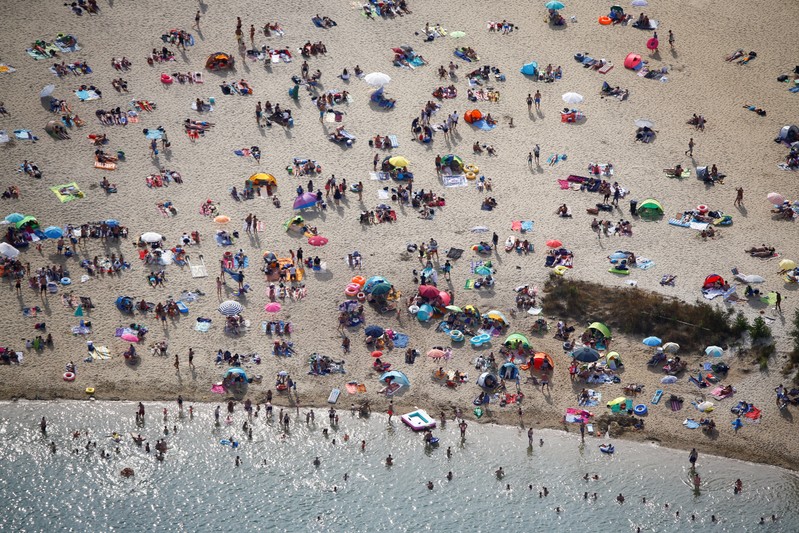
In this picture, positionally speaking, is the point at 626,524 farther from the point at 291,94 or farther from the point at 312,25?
the point at 312,25

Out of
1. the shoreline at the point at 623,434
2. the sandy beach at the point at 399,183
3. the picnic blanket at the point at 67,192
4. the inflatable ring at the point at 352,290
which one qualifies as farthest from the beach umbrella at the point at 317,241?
the picnic blanket at the point at 67,192

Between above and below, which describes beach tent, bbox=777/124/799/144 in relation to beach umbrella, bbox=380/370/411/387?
above

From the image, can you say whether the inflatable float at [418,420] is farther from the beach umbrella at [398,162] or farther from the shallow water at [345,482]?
the beach umbrella at [398,162]

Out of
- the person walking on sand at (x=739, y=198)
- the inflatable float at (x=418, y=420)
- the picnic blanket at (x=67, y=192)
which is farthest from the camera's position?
the person walking on sand at (x=739, y=198)

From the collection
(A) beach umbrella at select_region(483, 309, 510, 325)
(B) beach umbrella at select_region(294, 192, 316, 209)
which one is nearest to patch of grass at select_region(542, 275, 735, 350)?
(A) beach umbrella at select_region(483, 309, 510, 325)

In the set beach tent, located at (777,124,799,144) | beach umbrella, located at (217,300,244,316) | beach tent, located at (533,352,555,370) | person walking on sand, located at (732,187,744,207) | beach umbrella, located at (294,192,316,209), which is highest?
beach tent, located at (777,124,799,144)

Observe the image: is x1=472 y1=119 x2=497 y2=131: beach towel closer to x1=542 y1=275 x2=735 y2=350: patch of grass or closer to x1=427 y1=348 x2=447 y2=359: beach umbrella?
x1=542 y1=275 x2=735 y2=350: patch of grass

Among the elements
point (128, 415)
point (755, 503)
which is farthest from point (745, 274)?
point (128, 415)

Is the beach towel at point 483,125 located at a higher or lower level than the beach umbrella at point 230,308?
higher
